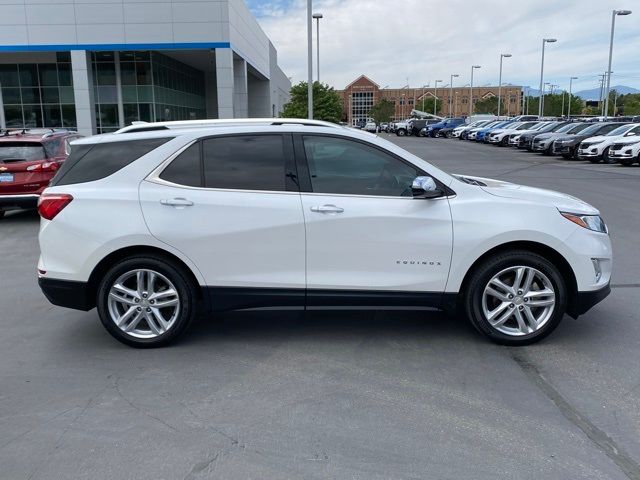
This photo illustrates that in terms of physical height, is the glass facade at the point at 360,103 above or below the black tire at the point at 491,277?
above

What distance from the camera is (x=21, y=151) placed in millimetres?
11125

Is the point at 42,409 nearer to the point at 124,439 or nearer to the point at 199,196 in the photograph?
the point at 124,439

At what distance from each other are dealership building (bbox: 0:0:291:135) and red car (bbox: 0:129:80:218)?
2247 centimetres

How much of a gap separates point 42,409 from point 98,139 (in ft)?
7.36

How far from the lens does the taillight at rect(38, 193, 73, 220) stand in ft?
15.8

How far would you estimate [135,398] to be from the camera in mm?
4059

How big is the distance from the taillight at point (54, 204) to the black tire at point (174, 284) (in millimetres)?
631

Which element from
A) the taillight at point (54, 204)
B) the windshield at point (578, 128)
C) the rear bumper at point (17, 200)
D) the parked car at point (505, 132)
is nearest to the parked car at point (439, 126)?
the parked car at point (505, 132)

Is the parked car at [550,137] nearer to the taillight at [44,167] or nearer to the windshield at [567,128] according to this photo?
the windshield at [567,128]

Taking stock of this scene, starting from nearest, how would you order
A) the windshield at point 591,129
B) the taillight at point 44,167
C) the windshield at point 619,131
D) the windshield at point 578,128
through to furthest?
the taillight at point 44,167, the windshield at point 619,131, the windshield at point 591,129, the windshield at point 578,128

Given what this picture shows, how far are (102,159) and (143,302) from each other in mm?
1229

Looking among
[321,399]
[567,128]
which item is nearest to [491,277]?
[321,399]

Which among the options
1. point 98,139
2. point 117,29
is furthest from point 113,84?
point 98,139

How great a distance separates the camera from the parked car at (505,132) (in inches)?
1613
